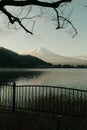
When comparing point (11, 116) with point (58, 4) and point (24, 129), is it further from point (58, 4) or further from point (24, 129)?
point (58, 4)

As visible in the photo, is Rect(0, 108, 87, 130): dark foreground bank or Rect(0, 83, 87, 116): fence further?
Rect(0, 83, 87, 116): fence

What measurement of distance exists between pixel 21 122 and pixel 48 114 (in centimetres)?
300

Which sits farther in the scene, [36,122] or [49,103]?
[49,103]

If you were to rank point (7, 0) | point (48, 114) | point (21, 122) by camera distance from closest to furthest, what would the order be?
point (7, 0)
point (21, 122)
point (48, 114)

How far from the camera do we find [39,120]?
14398mm

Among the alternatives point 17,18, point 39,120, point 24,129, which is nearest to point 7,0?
point 17,18

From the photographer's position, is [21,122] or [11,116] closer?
[21,122]

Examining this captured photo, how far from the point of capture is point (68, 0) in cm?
1174

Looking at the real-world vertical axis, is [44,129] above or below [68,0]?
below

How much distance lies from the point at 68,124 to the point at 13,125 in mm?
2433

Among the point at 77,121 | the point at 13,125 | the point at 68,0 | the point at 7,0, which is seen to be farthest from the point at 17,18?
the point at 77,121

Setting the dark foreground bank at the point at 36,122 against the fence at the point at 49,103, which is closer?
the dark foreground bank at the point at 36,122

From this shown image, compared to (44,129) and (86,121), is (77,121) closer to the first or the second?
(86,121)

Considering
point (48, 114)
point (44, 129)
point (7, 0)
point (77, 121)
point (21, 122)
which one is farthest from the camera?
point (48, 114)
